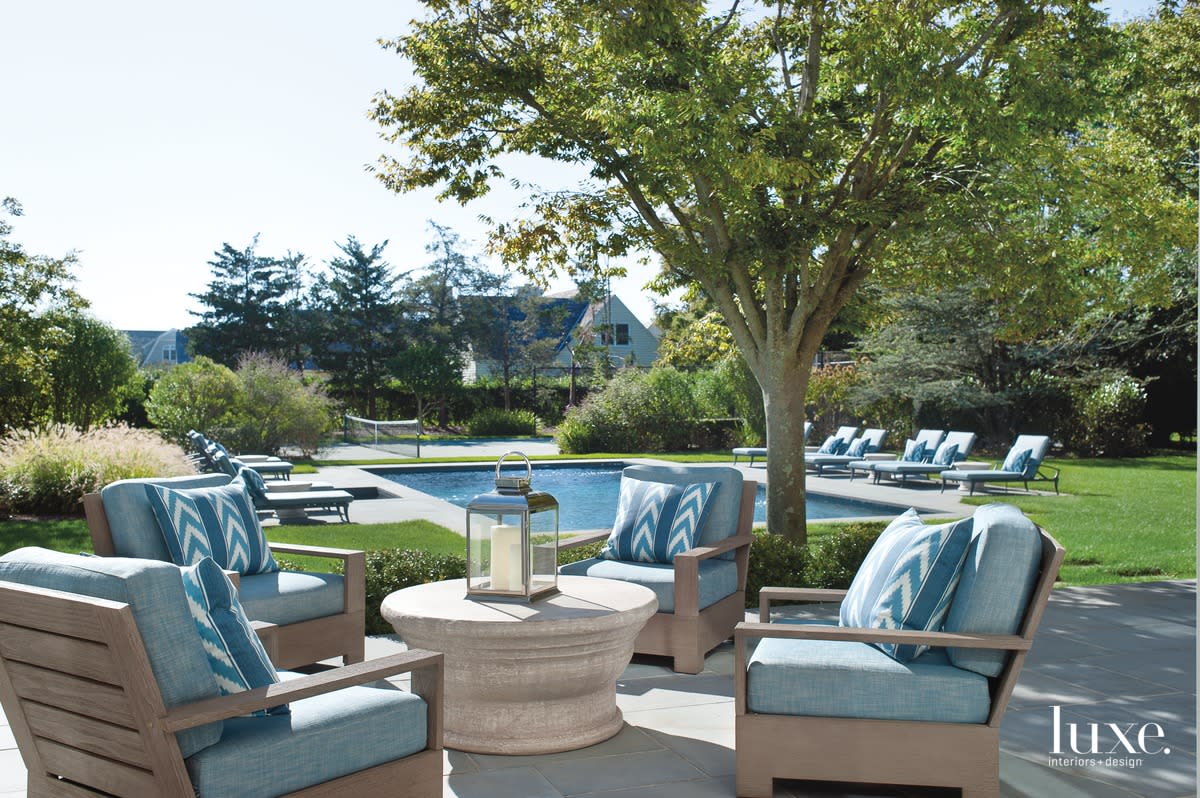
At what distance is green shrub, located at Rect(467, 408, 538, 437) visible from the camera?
29.2m

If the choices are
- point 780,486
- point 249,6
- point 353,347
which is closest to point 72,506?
point 249,6

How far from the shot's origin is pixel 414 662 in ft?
10.3

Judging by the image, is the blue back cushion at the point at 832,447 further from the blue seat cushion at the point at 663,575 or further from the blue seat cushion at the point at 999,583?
the blue seat cushion at the point at 999,583

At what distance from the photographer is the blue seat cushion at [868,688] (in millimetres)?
3395

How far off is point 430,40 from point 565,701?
239 inches

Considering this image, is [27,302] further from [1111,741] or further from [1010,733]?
[1111,741]

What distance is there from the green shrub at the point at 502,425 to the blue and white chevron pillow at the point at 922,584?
25913 mm

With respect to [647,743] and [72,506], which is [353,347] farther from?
[647,743]

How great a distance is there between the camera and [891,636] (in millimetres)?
3365

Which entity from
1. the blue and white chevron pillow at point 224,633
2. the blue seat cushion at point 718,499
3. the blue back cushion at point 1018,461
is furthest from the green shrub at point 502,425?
the blue and white chevron pillow at point 224,633

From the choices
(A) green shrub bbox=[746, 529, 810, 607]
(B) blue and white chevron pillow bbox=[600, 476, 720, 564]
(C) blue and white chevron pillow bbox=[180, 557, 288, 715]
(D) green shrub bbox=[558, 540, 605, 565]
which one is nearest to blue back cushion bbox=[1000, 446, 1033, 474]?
(A) green shrub bbox=[746, 529, 810, 607]

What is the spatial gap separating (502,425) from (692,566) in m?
24.6

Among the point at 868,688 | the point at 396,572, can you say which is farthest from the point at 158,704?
the point at 396,572

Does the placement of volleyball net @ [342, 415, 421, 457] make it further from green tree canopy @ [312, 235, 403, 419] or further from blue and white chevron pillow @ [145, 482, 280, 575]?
blue and white chevron pillow @ [145, 482, 280, 575]
